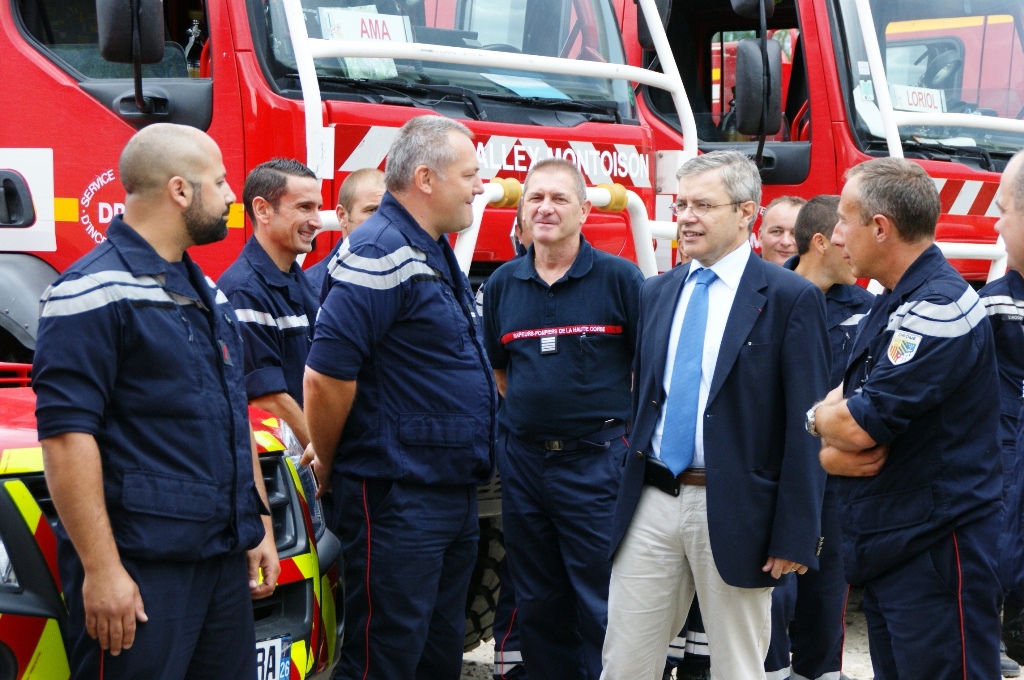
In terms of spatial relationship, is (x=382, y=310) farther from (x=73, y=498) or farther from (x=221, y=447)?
(x=73, y=498)

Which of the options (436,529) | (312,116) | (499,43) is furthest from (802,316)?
(499,43)

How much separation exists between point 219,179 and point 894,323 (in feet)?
5.56

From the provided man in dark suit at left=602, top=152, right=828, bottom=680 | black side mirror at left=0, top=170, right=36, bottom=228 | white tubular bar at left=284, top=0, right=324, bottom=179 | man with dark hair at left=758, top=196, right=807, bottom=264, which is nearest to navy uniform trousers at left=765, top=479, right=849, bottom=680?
man in dark suit at left=602, top=152, right=828, bottom=680

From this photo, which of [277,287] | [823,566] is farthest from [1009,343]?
[277,287]

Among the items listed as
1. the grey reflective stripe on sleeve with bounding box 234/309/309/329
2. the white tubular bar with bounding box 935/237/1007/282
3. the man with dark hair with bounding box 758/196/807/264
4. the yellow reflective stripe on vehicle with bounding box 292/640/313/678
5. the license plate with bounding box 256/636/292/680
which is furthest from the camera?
the white tubular bar with bounding box 935/237/1007/282

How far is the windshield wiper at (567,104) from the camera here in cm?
533

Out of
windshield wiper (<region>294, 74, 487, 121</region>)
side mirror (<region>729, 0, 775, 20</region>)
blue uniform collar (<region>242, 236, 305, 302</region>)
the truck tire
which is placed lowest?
the truck tire

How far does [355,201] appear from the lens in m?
4.60

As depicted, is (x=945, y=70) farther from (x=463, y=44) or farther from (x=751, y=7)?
(x=463, y=44)

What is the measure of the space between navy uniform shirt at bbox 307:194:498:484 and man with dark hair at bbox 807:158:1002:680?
3.29 feet

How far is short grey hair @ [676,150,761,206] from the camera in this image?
374 centimetres

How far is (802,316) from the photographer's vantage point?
140 inches

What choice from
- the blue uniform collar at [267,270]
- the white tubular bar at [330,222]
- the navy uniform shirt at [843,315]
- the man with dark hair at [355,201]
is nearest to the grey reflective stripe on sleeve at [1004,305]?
the navy uniform shirt at [843,315]

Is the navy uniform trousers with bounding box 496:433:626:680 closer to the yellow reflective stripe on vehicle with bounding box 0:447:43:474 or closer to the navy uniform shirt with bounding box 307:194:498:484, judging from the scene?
the navy uniform shirt with bounding box 307:194:498:484
